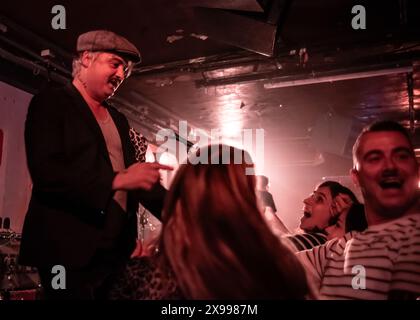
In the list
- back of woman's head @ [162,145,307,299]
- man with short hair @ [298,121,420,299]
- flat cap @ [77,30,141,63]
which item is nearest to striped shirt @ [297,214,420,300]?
man with short hair @ [298,121,420,299]

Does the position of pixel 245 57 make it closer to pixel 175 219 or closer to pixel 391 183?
pixel 391 183

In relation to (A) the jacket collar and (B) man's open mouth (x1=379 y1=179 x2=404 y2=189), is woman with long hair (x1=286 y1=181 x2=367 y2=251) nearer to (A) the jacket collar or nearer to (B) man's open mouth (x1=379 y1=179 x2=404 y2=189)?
(B) man's open mouth (x1=379 y1=179 x2=404 y2=189)

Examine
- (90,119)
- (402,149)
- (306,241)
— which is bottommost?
(306,241)

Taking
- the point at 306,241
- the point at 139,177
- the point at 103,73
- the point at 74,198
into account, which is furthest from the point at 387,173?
the point at 103,73

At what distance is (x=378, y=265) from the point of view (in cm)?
158

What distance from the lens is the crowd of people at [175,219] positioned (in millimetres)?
1188

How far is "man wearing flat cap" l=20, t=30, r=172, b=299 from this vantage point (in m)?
1.74

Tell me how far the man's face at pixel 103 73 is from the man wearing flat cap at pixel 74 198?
0.61ft

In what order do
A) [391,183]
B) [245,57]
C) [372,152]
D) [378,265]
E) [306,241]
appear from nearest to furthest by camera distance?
[378,265] → [391,183] → [372,152] → [306,241] → [245,57]

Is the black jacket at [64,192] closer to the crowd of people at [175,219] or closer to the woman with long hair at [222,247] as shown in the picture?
the crowd of people at [175,219]

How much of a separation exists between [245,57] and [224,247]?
16.6 ft

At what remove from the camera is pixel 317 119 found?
9.08 meters
